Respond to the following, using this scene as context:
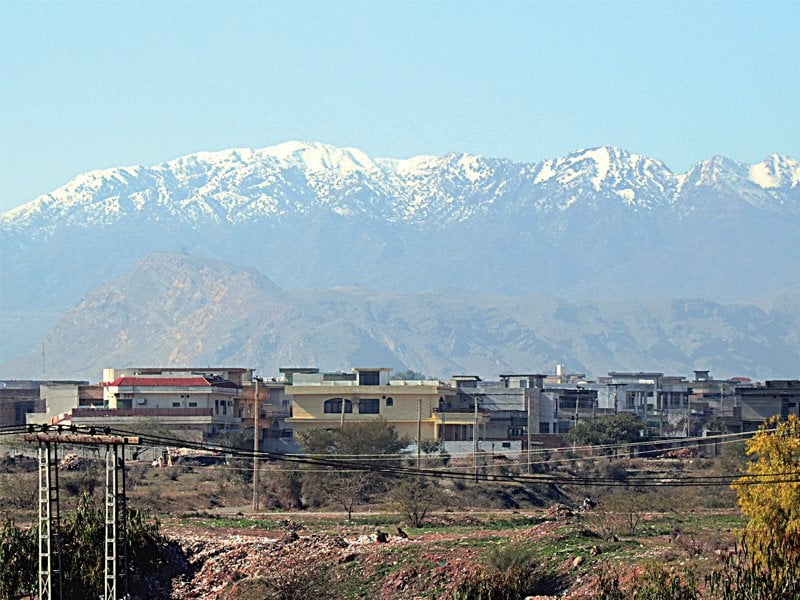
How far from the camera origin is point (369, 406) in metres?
126

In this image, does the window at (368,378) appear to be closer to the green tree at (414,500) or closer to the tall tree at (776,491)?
the green tree at (414,500)

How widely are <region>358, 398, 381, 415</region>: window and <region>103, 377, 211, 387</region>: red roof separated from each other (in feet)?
37.2

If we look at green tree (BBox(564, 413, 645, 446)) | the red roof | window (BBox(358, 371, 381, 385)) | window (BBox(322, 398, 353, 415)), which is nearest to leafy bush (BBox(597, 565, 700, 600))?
green tree (BBox(564, 413, 645, 446))

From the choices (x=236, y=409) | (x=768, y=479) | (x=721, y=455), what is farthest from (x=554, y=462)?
(x=768, y=479)

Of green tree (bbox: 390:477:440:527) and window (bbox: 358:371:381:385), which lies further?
window (bbox: 358:371:381:385)

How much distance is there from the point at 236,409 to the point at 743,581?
88226mm

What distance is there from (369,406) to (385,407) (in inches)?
47.5

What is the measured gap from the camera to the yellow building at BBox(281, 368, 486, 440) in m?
124

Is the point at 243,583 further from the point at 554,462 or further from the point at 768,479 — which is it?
the point at 554,462

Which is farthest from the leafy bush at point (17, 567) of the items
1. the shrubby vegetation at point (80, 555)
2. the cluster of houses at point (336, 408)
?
the cluster of houses at point (336, 408)

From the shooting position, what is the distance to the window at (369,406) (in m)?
125

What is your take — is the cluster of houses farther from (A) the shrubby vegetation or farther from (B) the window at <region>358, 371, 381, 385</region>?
(A) the shrubby vegetation

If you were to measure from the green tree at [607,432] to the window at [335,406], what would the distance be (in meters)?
16.2

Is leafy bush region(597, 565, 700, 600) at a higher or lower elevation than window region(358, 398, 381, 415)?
lower
